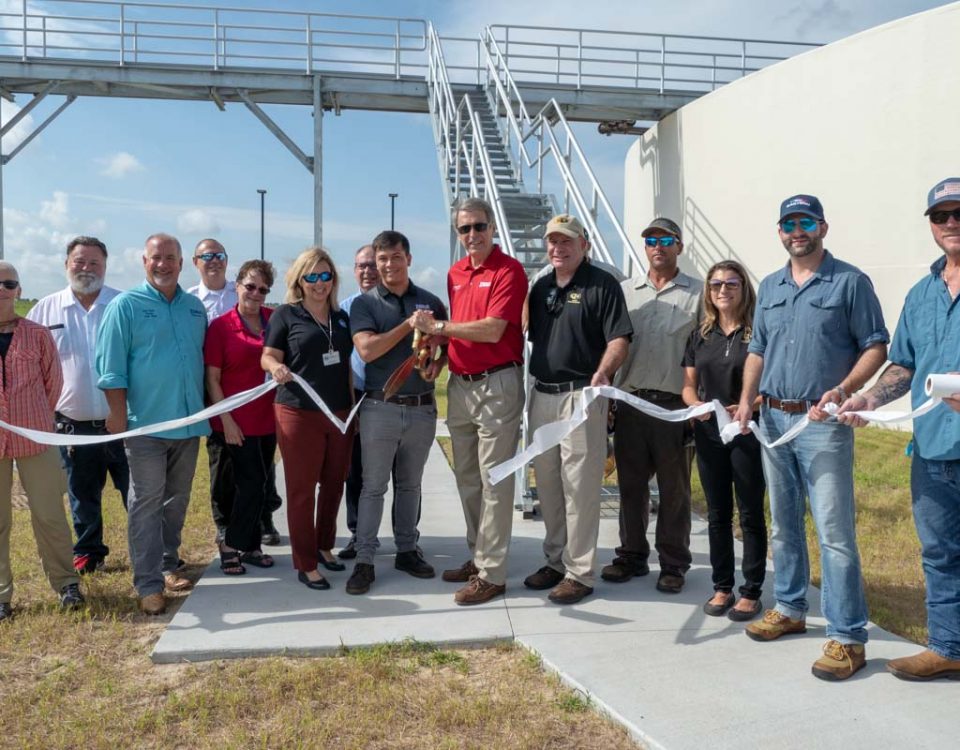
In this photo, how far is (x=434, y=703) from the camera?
321 cm

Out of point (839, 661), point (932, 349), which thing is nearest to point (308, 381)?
point (839, 661)

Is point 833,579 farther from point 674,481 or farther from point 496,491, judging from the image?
point 496,491

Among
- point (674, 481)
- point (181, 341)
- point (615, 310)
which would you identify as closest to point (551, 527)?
point (674, 481)

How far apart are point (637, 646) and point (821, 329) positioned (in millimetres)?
1711

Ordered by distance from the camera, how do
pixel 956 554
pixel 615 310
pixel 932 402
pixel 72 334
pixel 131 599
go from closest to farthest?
pixel 932 402, pixel 956 554, pixel 615 310, pixel 131 599, pixel 72 334

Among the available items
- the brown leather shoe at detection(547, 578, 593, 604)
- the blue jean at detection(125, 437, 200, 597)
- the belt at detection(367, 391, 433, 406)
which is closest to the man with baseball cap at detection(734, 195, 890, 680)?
the brown leather shoe at detection(547, 578, 593, 604)

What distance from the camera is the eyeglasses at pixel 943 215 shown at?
3181 millimetres

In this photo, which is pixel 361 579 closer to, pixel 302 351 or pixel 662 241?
pixel 302 351

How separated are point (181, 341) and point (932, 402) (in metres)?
3.78

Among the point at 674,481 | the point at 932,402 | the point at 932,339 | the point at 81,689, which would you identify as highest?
the point at 932,339

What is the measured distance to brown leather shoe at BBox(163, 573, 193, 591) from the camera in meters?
4.66

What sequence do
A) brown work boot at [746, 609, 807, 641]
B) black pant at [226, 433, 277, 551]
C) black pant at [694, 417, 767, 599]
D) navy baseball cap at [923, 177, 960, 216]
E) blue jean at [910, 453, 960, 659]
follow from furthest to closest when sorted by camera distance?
black pant at [226, 433, 277, 551]
black pant at [694, 417, 767, 599]
brown work boot at [746, 609, 807, 641]
blue jean at [910, 453, 960, 659]
navy baseball cap at [923, 177, 960, 216]

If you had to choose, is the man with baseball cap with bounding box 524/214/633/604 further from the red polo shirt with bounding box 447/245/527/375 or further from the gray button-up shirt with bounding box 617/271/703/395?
the gray button-up shirt with bounding box 617/271/703/395

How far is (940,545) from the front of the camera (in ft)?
11.1
